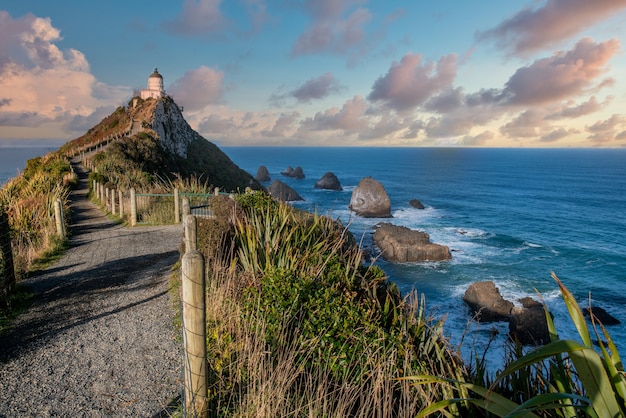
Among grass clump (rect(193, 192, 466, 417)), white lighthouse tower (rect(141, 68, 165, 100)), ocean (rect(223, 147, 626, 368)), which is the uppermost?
white lighthouse tower (rect(141, 68, 165, 100))

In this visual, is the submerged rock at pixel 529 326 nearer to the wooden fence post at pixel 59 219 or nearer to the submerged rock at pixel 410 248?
the submerged rock at pixel 410 248

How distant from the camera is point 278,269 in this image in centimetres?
602

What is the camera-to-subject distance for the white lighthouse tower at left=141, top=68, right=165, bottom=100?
5977 centimetres

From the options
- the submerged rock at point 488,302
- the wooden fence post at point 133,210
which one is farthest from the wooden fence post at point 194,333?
the submerged rock at point 488,302

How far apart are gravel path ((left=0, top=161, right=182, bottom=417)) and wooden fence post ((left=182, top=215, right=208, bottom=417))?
886 mm

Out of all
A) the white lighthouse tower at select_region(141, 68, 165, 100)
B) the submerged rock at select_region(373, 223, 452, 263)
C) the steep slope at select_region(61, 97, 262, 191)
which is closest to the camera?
the submerged rock at select_region(373, 223, 452, 263)

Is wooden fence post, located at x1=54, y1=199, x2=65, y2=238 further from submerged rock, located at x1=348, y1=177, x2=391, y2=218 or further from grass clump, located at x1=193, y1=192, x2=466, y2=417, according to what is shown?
submerged rock, located at x1=348, y1=177, x2=391, y2=218

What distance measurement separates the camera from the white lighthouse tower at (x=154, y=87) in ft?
196

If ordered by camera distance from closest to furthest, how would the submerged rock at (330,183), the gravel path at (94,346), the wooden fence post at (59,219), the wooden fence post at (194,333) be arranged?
1. the wooden fence post at (194,333)
2. the gravel path at (94,346)
3. the wooden fence post at (59,219)
4. the submerged rock at (330,183)

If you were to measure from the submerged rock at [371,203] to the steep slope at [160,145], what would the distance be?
49.0 feet

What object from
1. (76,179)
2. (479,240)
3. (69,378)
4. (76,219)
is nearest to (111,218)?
(76,219)

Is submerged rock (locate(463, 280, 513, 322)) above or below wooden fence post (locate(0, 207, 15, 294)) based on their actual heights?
below

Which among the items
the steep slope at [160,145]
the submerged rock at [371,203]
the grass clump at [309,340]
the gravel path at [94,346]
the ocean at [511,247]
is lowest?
the ocean at [511,247]

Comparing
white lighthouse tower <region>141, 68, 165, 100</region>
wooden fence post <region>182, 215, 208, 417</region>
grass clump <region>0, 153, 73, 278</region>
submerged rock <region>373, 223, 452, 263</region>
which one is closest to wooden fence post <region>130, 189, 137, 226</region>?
grass clump <region>0, 153, 73, 278</region>
